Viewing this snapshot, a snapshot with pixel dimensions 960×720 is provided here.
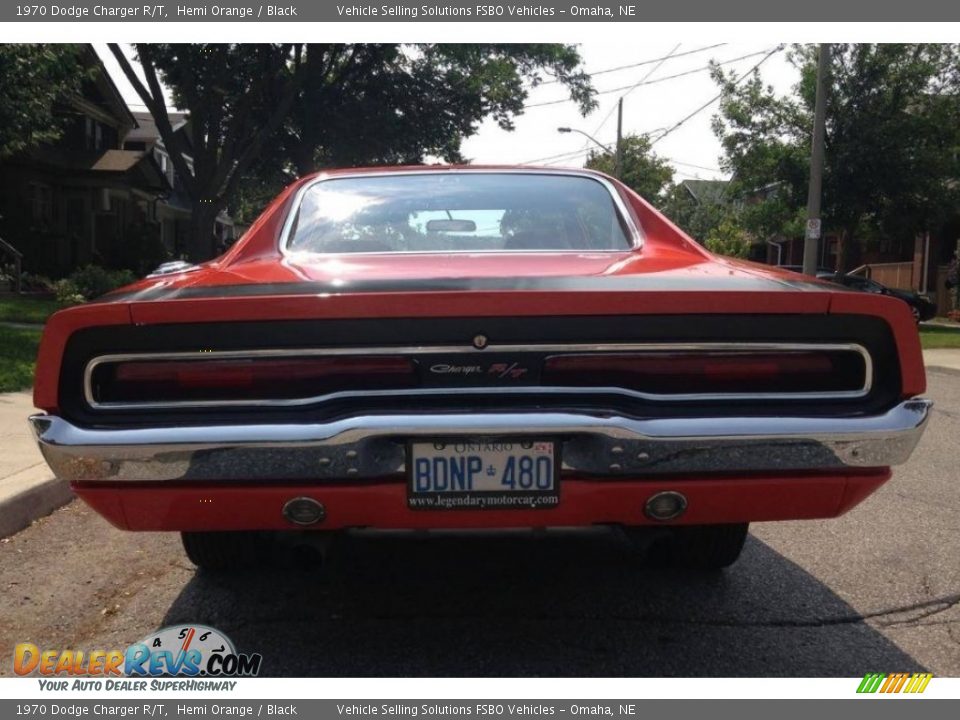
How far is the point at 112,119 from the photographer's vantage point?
106 feet

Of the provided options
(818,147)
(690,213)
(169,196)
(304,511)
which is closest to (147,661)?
(304,511)

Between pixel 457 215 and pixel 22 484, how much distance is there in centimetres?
254

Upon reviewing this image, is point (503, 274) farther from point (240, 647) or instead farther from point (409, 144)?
point (409, 144)

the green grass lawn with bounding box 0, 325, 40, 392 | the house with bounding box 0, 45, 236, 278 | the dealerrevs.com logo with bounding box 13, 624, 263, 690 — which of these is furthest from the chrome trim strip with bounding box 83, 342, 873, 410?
the house with bounding box 0, 45, 236, 278

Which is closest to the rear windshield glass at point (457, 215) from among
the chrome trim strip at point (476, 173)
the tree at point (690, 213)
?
the chrome trim strip at point (476, 173)

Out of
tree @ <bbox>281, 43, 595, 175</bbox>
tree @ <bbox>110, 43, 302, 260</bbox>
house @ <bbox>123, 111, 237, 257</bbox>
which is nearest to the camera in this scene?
tree @ <bbox>110, 43, 302, 260</bbox>

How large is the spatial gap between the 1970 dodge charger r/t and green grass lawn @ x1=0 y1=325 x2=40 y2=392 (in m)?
5.57

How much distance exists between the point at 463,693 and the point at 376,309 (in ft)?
3.60

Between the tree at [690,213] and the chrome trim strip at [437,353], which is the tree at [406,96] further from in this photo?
the tree at [690,213]

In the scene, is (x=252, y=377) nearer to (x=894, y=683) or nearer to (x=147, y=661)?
(x=147, y=661)

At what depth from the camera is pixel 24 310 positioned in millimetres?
14953

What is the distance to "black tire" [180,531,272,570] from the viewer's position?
346 cm

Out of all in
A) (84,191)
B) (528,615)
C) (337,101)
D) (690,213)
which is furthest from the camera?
(690,213)

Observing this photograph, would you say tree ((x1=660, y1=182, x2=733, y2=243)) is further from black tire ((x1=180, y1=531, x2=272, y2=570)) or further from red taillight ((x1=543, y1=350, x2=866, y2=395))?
red taillight ((x1=543, y1=350, x2=866, y2=395))
